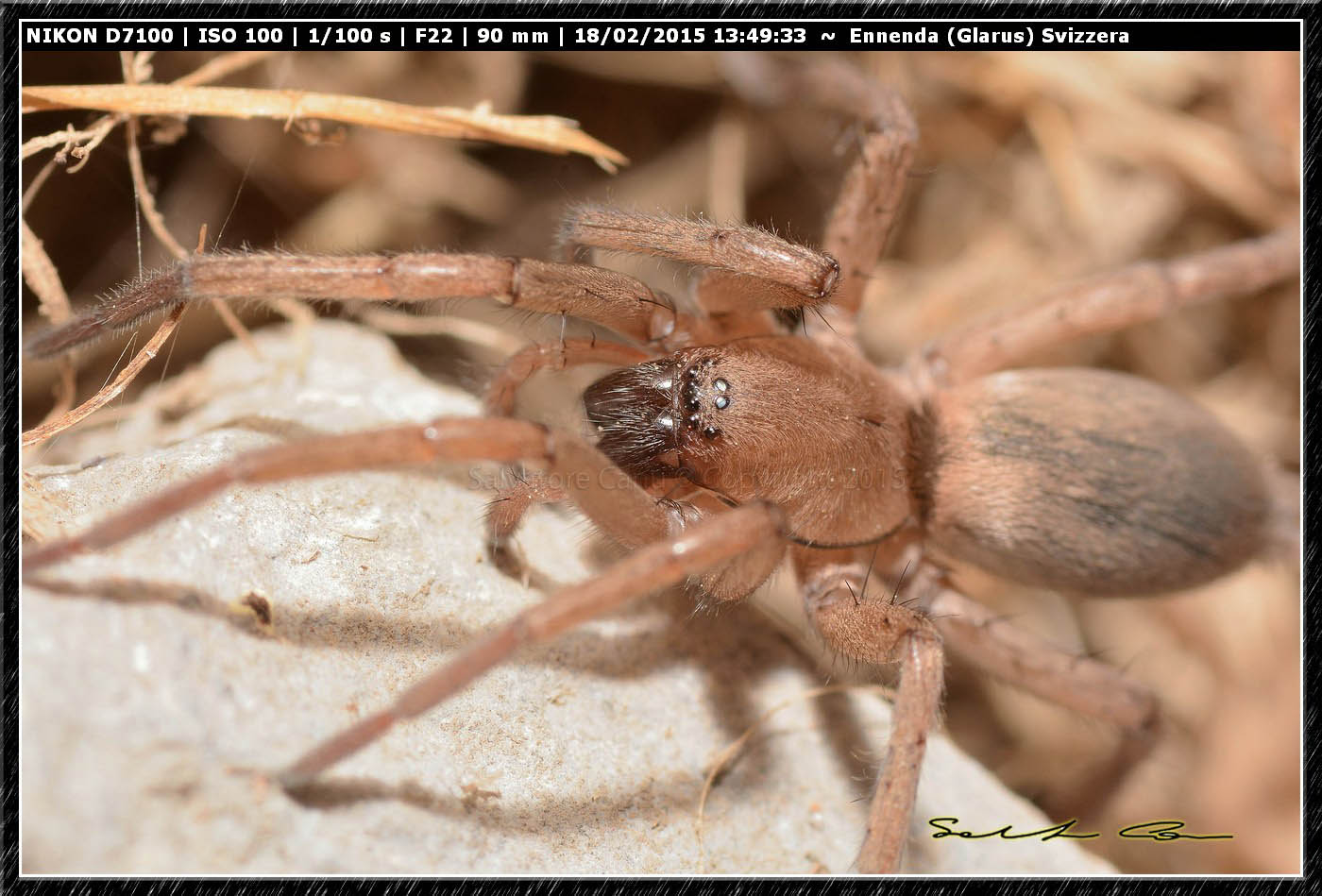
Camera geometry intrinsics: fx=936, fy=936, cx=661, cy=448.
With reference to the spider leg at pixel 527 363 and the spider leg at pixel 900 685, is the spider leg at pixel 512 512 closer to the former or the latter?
the spider leg at pixel 527 363

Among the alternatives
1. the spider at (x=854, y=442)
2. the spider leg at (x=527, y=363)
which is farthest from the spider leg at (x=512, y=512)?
the spider leg at (x=527, y=363)

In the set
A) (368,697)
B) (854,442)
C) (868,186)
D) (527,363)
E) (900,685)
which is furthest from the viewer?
(868,186)

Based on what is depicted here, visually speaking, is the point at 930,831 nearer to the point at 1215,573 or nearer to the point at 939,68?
the point at 1215,573

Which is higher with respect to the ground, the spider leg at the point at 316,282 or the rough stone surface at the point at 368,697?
the spider leg at the point at 316,282

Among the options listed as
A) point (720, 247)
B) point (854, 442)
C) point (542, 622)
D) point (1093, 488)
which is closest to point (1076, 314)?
point (1093, 488)

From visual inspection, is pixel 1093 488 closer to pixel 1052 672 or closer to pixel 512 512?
pixel 1052 672
